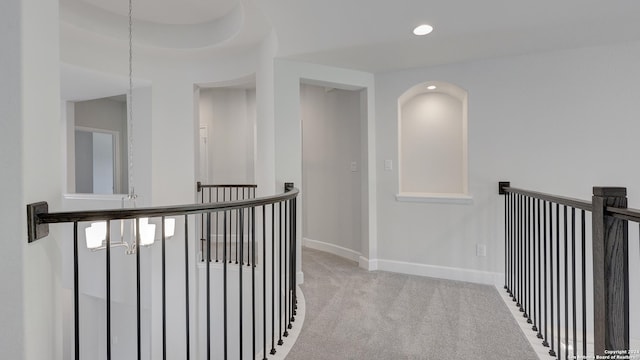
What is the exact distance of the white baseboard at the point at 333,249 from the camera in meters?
4.26

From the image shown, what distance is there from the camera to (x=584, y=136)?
9.96 ft

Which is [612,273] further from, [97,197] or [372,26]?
[97,197]

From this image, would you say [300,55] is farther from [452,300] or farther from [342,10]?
[452,300]

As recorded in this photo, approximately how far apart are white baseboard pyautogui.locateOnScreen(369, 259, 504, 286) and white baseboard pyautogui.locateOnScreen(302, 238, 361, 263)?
54 cm

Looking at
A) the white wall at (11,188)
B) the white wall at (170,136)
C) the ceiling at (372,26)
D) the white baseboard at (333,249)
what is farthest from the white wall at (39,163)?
the white baseboard at (333,249)

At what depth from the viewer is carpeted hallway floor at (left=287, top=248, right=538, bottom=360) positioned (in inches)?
79.6

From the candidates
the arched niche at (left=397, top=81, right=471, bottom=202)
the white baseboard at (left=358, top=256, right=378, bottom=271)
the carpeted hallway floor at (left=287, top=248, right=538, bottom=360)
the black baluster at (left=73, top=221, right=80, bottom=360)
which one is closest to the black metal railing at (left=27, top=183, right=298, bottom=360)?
the black baluster at (left=73, top=221, right=80, bottom=360)

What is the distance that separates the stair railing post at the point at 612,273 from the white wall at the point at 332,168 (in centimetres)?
290

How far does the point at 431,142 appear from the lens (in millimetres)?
3922

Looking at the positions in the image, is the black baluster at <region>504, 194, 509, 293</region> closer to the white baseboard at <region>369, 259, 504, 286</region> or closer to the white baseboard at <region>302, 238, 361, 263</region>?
the white baseboard at <region>369, 259, 504, 286</region>

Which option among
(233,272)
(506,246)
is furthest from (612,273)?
(233,272)

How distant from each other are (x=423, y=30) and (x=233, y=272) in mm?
3566

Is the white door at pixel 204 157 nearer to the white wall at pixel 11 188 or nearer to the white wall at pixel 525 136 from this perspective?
the white wall at pixel 525 136

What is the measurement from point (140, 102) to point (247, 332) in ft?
11.1
